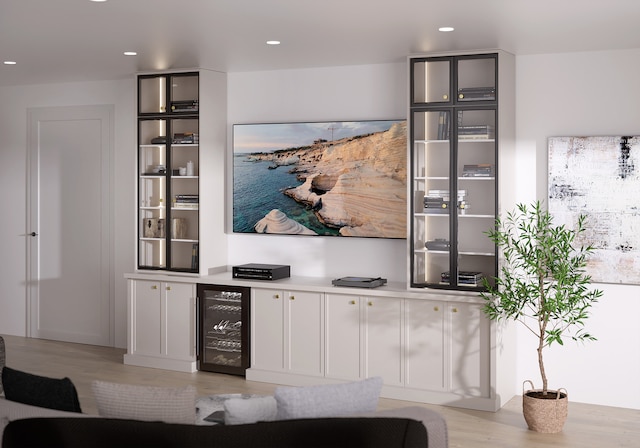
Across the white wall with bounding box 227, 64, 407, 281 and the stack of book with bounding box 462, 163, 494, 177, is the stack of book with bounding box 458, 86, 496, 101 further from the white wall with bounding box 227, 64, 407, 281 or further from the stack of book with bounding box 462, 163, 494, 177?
the white wall with bounding box 227, 64, 407, 281

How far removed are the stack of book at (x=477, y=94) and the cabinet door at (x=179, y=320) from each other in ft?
9.17

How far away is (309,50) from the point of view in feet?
19.2

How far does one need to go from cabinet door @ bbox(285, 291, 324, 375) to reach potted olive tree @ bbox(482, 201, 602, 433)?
140 cm

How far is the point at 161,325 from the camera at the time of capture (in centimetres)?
696

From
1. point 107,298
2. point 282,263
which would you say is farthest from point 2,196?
point 282,263

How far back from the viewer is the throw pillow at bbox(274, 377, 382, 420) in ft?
9.99

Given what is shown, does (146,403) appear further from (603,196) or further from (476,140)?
(603,196)

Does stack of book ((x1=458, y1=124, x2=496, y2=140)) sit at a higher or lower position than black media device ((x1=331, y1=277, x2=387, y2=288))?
higher

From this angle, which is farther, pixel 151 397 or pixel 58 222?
pixel 58 222

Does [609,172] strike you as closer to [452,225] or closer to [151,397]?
[452,225]

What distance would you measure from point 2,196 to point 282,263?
353 cm

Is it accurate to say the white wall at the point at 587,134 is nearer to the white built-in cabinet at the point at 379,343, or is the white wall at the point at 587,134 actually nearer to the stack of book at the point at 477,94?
the stack of book at the point at 477,94

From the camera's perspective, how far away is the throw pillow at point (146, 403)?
9.92 ft

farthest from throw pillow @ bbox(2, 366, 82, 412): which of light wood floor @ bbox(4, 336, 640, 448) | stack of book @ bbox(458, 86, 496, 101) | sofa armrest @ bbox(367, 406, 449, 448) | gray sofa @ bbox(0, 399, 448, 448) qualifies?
stack of book @ bbox(458, 86, 496, 101)
